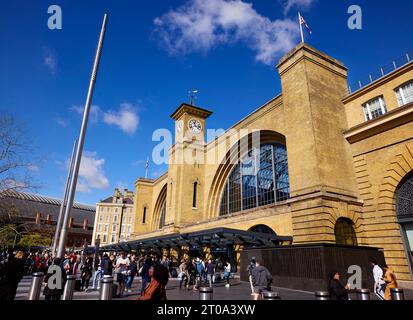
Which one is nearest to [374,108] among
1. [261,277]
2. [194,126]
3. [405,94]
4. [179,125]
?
[405,94]

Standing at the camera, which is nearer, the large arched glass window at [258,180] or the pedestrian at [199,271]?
the pedestrian at [199,271]

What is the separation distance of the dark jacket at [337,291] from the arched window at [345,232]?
37.1 ft

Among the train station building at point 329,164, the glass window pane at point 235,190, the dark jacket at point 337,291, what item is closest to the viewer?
the dark jacket at point 337,291

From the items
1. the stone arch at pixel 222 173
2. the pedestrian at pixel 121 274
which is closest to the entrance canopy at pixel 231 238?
the pedestrian at pixel 121 274

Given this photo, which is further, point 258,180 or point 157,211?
point 157,211

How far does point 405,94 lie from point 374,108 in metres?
2.05

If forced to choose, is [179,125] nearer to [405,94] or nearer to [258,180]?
[258,180]

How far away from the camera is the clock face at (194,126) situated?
37016 millimetres

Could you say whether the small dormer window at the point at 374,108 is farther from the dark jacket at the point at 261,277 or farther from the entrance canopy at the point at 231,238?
the dark jacket at the point at 261,277

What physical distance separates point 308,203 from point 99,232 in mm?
70973

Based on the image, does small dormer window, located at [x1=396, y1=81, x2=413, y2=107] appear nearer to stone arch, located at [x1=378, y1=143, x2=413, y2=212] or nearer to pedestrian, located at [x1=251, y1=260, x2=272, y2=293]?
stone arch, located at [x1=378, y1=143, x2=413, y2=212]

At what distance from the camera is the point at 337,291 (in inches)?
261

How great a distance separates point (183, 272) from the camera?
1509 cm
